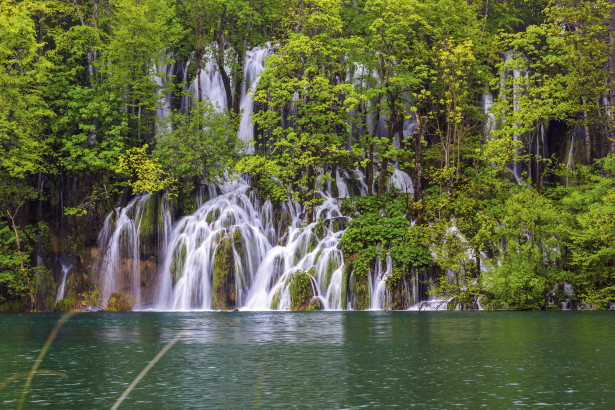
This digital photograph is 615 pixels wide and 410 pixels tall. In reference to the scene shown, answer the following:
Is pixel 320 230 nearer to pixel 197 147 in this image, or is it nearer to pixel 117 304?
pixel 197 147

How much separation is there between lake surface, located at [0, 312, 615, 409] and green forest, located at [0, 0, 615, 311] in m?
10.7

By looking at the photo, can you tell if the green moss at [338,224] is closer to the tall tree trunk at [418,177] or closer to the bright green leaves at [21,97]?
the tall tree trunk at [418,177]

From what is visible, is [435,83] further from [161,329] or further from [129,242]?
[161,329]

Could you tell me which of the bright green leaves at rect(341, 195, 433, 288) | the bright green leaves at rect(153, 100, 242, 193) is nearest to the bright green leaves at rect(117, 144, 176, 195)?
the bright green leaves at rect(153, 100, 242, 193)

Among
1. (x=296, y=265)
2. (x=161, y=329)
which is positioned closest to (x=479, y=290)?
(x=296, y=265)

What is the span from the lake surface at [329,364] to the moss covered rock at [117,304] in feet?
40.3

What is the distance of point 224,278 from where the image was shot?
40.4 metres

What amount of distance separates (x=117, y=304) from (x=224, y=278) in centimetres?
640

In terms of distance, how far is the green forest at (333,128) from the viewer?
3919cm

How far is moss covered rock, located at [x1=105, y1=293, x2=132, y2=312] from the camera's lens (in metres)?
41.0

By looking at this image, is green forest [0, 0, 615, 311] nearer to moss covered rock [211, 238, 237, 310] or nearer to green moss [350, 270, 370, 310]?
green moss [350, 270, 370, 310]

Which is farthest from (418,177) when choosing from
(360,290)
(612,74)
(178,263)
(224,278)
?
(178,263)

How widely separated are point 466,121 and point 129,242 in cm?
2242

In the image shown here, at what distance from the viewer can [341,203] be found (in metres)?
44.4
